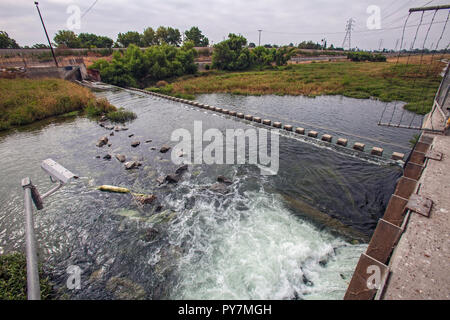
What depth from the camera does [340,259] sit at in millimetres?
5480

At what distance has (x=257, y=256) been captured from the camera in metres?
5.71

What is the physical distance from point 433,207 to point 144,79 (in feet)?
139

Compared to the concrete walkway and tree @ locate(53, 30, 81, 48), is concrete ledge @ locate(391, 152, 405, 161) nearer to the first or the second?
the concrete walkway

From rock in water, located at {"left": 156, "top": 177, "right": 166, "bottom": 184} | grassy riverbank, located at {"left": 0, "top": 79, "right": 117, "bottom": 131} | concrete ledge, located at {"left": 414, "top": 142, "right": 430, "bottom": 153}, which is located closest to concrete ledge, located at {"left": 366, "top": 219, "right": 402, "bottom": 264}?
concrete ledge, located at {"left": 414, "top": 142, "right": 430, "bottom": 153}

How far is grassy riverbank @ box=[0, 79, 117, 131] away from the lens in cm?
1597

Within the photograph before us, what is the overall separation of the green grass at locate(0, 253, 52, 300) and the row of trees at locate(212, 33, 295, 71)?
52740 mm

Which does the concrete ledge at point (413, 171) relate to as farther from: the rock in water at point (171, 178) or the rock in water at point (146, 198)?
the rock in water at point (146, 198)

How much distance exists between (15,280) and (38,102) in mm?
19251

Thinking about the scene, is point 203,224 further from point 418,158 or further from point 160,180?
point 418,158

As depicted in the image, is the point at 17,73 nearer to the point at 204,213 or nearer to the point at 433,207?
the point at 204,213

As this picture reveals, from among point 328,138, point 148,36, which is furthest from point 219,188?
point 148,36

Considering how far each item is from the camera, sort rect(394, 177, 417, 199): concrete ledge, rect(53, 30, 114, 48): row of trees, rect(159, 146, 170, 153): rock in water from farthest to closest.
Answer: rect(53, 30, 114, 48): row of trees, rect(159, 146, 170, 153): rock in water, rect(394, 177, 417, 199): concrete ledge
